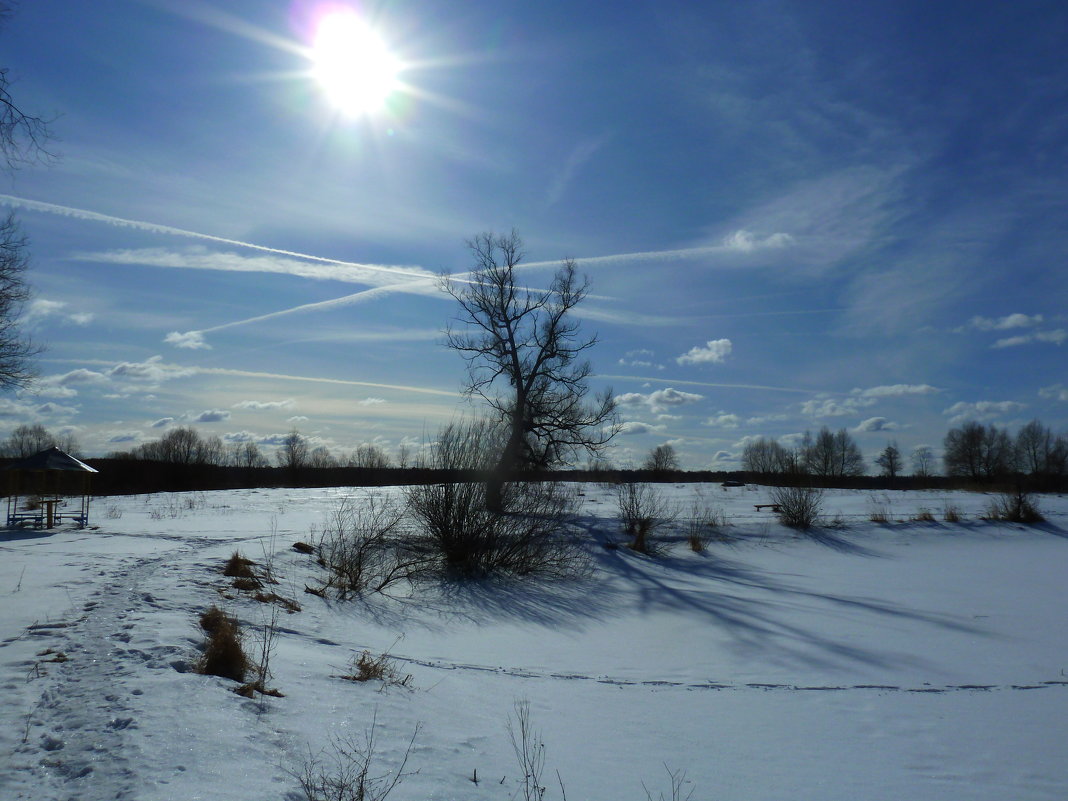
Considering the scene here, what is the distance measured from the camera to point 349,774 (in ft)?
15.3

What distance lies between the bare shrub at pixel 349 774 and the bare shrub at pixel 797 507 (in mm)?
26902

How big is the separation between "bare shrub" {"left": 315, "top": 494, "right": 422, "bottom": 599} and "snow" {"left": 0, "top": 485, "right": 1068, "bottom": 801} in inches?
27.1

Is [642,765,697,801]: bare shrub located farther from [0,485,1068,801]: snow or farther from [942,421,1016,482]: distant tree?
[942,421,1016,482]: distant tree

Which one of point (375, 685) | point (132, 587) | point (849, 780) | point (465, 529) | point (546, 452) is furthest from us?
point (546, 452)

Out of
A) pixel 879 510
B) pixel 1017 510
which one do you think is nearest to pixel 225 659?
pixel 879 510

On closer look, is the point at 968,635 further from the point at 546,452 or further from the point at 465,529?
the point at 546,452

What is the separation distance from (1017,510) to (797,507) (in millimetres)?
11457

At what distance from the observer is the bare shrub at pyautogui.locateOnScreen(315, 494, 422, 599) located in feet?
49.3

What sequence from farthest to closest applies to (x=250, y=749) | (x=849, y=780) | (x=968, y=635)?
1. (x=968, y=635)
2. (x=849, y=780)
3. (x=250, y=749)

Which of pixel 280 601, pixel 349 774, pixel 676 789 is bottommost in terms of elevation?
pixel 676 789

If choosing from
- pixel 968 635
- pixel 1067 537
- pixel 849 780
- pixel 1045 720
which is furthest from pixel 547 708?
pixel 1067 537

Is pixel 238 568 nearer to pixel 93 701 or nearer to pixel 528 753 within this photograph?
pixel 93 701

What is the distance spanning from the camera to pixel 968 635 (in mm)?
12398

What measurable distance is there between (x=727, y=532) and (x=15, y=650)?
25.2 metres
